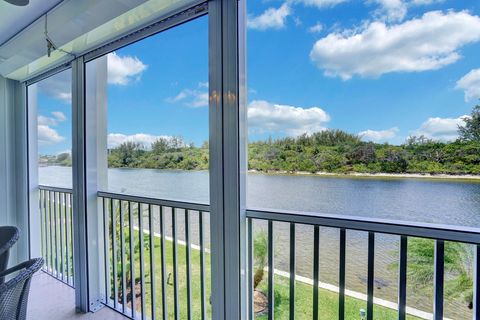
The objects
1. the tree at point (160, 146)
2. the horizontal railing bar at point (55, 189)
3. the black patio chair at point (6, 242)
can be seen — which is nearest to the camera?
the black patio chair at point (6, 242)

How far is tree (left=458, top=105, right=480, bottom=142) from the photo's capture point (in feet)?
3.03

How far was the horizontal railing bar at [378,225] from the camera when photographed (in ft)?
3.12

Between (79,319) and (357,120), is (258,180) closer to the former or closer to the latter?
(357,120)

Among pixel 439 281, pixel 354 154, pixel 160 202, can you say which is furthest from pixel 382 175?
pixel 160 202

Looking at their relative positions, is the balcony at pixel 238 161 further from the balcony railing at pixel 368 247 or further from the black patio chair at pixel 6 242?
the black patio chair at pixel 6 242

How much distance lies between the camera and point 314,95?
1271mm

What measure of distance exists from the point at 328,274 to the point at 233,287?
1.66 ft

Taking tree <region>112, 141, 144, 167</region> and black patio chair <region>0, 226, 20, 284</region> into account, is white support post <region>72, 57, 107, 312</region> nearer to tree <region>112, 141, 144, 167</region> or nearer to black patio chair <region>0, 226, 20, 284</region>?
tree <region>112, 141, 144, 167</region>

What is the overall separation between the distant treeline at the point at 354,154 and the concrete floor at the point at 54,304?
4.81 ft

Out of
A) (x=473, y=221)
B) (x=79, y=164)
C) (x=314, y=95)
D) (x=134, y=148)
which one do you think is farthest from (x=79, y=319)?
(x=473, y=221)

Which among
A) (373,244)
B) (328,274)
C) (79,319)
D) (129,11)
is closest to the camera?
(373,244)

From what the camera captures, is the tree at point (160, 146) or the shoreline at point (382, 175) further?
the tree at point (160, 146)

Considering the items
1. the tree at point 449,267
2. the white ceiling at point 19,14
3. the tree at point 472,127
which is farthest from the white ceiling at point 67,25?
the tree at point 449,267

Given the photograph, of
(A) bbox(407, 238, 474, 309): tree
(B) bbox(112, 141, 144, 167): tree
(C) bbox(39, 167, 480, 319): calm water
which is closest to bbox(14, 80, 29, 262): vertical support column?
(B) bbox(112, 141, 144, 167): tree
